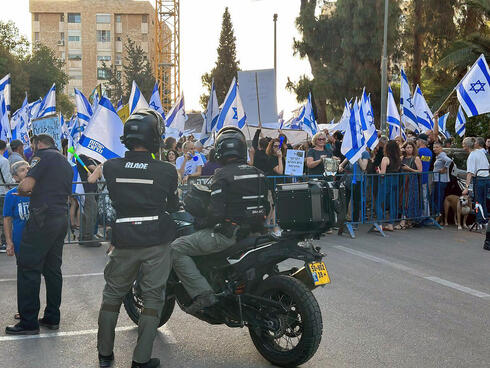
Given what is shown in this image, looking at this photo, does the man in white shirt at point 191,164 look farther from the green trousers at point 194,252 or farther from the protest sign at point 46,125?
the green trousers at point 194,252

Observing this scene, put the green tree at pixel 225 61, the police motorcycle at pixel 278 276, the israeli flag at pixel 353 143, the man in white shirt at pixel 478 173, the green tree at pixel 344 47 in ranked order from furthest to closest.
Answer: the green tree at pixel 225 61 → the green tree at pixel 344 47 → the man in white shirt at pixel 478 173 → the israeli flag at pixel 353 143 → the police motorcycle at pixel 278 276

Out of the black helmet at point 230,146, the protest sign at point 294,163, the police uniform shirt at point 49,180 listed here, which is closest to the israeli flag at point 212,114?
the protest sign at point 294,163

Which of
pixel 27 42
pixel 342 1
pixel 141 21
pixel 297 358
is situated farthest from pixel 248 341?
pixel 141 21

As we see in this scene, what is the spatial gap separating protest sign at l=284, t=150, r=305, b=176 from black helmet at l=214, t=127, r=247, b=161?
6639 millimetres

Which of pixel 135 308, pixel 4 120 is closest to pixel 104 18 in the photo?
pixel 4 120

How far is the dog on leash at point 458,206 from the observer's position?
12.5m

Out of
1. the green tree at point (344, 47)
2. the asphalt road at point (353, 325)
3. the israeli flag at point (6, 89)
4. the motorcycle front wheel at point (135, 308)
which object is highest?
the green tree at point (344, 47)

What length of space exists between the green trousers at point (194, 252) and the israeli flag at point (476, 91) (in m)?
9.14

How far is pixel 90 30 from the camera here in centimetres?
10294

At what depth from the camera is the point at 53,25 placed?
105 m

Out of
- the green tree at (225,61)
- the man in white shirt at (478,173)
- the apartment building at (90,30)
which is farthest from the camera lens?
the apartment building at (90,30)

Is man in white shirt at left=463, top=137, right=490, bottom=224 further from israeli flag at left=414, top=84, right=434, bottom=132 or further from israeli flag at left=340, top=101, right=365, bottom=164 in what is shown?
israeli flag at left=414, top=84, right=434, bottom=132

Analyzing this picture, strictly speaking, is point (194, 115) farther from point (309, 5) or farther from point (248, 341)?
point (248, 341)

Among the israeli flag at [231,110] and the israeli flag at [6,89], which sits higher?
the israeli flag at [6,89]
